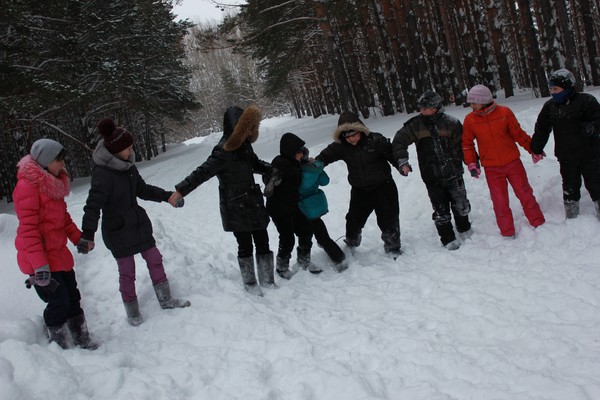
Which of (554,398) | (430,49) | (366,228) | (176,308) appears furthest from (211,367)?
(430,49)

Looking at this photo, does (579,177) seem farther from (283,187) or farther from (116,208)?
(116,208)

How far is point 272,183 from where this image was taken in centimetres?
517

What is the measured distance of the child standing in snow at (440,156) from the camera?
5531 mm

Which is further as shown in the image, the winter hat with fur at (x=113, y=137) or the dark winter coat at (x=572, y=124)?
the dark winter coat at (x=572, y=124)

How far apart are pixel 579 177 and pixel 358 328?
3327mm

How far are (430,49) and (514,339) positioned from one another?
64.7ft

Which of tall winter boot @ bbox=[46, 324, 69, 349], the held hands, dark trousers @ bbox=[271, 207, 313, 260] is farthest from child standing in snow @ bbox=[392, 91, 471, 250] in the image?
tall winter boot @ bbox=[46, 324, 69, 349]

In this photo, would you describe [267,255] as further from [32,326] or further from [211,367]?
[32,326]

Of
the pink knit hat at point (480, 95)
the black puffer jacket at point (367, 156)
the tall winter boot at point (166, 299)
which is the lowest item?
the tall winter boot at point (166, 299)

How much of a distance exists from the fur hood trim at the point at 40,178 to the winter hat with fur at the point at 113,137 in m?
0.54

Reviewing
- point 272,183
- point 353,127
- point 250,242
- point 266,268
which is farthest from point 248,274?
point 353,127

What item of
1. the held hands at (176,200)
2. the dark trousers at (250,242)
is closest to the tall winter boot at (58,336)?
the held hands at (176,200)

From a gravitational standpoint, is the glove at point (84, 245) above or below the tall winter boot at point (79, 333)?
above

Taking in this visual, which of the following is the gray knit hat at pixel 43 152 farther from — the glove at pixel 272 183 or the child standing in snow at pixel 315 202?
the child standing in snow at pixel 315 202
